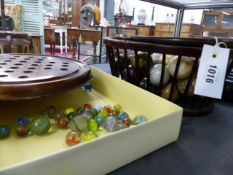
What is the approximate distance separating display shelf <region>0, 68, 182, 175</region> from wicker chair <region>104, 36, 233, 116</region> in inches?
2.5

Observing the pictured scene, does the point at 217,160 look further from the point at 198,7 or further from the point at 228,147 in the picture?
the point at 198,7

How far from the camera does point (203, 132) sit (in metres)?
0.41

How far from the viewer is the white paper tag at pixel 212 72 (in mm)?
381

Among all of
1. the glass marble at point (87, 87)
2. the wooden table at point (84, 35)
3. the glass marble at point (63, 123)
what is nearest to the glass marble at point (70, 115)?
the glass marble at point (63, 123)

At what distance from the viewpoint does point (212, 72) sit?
0.39 metres

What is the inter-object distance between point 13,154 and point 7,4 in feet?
9.16

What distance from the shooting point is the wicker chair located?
382 millimetres

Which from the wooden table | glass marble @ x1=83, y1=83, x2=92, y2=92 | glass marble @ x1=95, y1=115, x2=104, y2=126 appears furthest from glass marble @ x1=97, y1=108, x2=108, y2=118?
the wooden table

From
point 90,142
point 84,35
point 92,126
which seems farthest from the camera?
point 84,35

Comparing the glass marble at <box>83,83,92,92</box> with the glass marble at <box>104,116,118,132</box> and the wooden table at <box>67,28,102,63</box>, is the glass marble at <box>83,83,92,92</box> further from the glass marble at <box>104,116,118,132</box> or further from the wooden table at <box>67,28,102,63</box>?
the wooden table at <box>67,28,102,63</box>

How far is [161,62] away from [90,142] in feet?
1.01

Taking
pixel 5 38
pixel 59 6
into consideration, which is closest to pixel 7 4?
pixel 5 38

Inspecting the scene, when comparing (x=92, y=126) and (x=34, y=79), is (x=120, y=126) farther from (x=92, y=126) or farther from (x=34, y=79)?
(x=34, y=79)

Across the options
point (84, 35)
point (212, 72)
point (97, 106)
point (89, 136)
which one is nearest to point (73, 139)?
point (89, 136)
